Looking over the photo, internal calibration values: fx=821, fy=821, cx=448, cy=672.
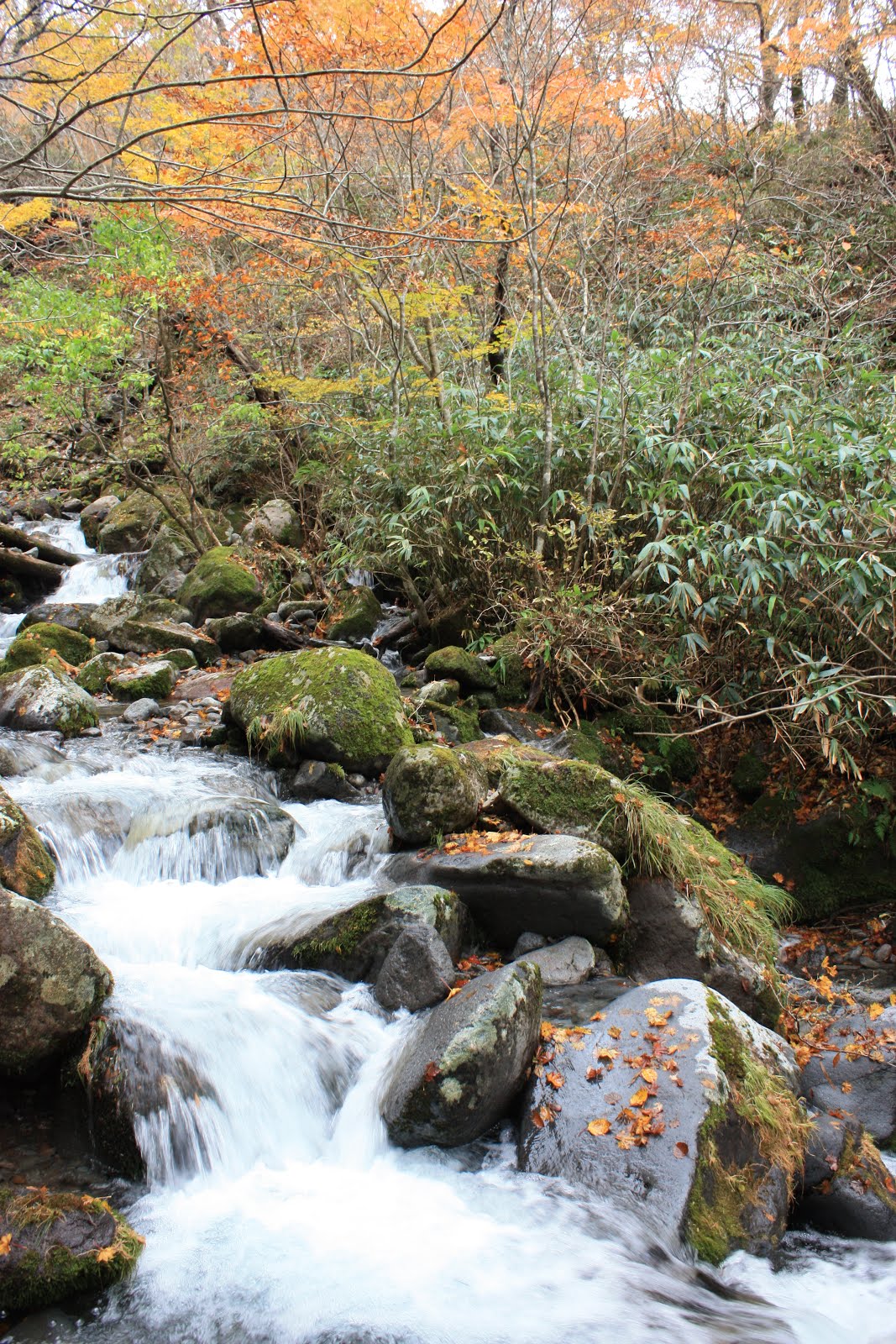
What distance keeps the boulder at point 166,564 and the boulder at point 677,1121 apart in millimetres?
9679

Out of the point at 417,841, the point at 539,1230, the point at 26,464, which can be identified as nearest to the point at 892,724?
the point at 417,841

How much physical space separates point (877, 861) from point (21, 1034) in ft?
18.5

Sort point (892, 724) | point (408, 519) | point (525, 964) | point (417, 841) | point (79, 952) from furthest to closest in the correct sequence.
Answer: point (408, 519) → point (892, 724) → point (417, 841) → point (525, 964) → point (79, 952)

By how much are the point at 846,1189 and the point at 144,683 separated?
6921 millimetres

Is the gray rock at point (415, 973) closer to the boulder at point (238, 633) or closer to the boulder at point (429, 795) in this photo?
the boulder at point (429, 795)

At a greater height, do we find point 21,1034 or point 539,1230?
point 21,1034

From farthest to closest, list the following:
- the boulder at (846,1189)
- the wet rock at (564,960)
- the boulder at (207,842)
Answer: the boulder at (207,842) < the wet rock at (564,960) < the boulder at (846,1189)

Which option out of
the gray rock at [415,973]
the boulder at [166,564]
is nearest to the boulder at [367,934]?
the gray rock at [415,973]

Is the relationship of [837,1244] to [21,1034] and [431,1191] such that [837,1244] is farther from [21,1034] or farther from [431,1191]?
[21,1034]

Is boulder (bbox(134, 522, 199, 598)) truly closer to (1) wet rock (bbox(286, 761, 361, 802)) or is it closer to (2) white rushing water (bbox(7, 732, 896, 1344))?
A: (1) wet rock (bbox(286, 761, 361, 802))

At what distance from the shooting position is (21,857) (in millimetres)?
4590

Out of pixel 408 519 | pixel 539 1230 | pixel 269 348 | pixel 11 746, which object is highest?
pixel 269 348

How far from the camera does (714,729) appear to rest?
704 cm

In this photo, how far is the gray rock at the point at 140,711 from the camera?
761cm
